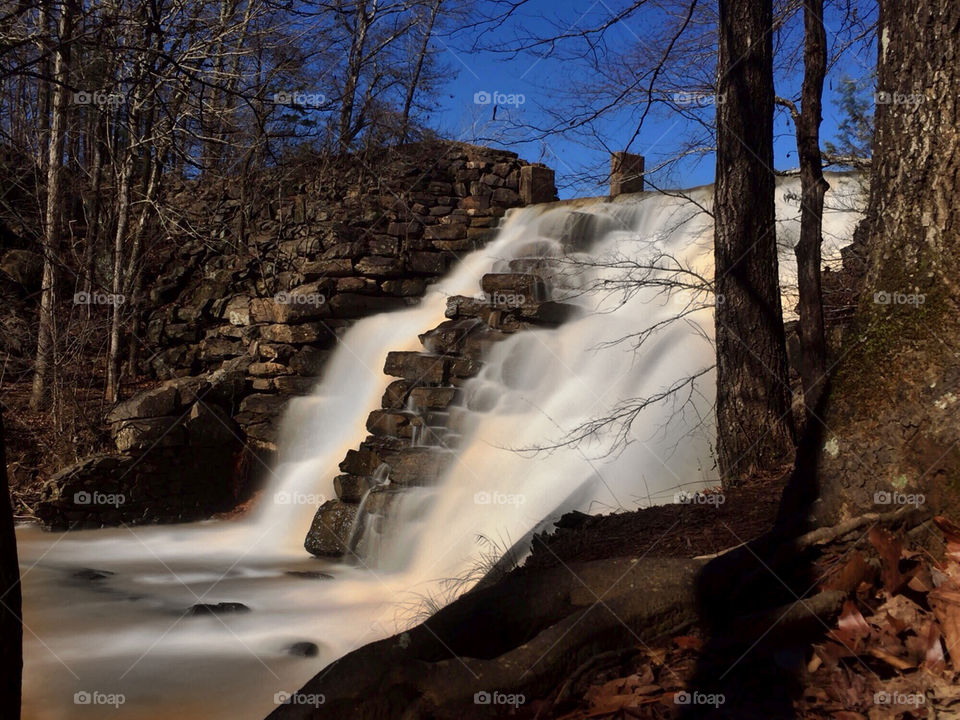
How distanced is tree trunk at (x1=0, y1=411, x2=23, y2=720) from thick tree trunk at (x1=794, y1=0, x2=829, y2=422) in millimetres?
5378

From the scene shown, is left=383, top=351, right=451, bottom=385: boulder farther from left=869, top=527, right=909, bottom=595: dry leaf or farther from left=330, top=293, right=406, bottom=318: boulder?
left=869, top=527, right=909, bottom=595: dry leaf

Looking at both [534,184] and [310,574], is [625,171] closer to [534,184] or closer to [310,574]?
[310,574]

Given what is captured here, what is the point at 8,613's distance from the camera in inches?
148

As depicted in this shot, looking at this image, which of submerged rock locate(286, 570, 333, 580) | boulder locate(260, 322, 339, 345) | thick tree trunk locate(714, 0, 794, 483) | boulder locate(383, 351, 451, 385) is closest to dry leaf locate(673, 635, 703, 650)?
thick tree trunk locate(714, 0, 794, 483)

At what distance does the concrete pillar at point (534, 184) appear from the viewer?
17016 mm

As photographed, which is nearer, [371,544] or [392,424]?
[371,544]

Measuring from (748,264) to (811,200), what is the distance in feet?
2.87

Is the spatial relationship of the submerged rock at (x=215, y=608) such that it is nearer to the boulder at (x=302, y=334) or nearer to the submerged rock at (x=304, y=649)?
the submerged rock at (x=304, y=649)

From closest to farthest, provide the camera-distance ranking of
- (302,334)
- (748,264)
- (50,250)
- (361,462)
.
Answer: (748,264) < (361,462) < (50,250) < (302,334)

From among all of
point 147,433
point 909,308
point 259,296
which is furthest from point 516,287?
point 909,308

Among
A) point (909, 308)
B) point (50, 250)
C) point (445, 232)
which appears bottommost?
point (909, 308)

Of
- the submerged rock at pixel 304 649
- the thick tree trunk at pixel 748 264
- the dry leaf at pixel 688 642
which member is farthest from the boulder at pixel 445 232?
the dry leaf at pixel 688 642

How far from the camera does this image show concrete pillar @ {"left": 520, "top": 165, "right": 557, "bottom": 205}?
17016 millimetres

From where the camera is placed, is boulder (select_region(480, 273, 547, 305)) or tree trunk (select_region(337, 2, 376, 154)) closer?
boulder (select_region(480, 273, 547, 305))
